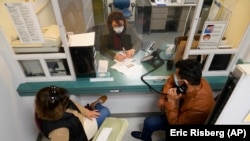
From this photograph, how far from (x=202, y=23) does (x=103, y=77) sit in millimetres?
956

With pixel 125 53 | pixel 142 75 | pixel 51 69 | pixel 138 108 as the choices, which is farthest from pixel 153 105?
pixel 51 69

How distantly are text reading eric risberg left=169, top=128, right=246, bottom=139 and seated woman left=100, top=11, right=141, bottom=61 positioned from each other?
1290 mm

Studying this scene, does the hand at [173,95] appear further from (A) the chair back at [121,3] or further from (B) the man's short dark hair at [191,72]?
(A) the chair back at [121,3]

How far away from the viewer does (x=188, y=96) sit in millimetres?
1262

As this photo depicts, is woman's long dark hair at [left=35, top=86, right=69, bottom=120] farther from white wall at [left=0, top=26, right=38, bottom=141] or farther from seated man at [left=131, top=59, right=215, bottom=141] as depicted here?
seated man at [left=131, top=59, right=215, bottom=141]

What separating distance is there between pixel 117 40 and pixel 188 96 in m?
1.06

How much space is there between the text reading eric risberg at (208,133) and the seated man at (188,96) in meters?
0.53

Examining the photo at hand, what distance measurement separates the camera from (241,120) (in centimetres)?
59

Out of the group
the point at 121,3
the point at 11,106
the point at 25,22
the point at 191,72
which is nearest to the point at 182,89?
the point at 191,72

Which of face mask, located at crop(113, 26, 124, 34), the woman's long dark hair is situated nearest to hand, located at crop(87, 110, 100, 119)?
the woman's long dark hair

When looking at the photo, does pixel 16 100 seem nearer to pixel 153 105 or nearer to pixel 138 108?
pixel 138 108

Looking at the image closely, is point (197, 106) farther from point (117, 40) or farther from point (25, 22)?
point (25, 22)

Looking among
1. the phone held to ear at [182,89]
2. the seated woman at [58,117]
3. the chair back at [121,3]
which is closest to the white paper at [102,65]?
the seated woman at [58,117]

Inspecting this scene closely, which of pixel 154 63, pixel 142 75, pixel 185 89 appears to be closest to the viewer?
pixel 185 89
